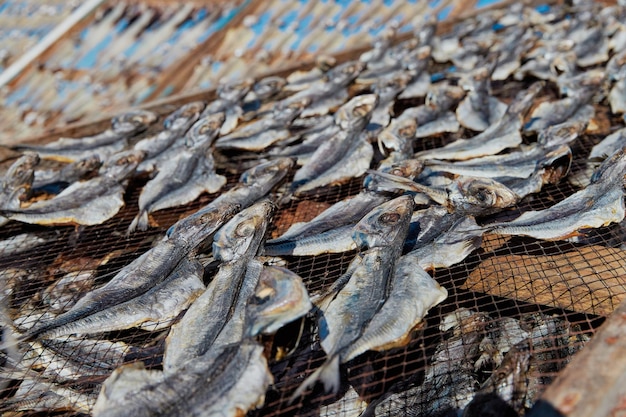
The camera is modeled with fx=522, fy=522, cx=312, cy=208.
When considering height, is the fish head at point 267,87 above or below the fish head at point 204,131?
below

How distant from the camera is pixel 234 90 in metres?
6.69

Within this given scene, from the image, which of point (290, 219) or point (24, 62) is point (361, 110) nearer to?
point (290, 219)

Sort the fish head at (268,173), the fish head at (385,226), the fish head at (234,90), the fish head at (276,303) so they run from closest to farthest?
the fish head at (276,303) → the fish head at (385,226) → the fish head at (268,173) → the fish head at (234,90)

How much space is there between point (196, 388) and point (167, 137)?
3.88 m

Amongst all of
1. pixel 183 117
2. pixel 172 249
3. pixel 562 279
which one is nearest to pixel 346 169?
pixel 172 249

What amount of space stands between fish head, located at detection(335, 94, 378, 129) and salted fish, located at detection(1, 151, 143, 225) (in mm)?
2143

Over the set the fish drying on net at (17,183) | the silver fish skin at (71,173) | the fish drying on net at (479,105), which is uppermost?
the fish drying on net at (17,183)

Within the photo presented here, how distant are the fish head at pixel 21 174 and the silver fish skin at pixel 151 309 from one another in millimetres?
2365

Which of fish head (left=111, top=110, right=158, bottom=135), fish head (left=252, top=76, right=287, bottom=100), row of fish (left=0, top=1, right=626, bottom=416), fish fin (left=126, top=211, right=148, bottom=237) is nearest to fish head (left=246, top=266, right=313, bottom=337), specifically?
row of fish (left=0, top=1, right=626, bottom=416)

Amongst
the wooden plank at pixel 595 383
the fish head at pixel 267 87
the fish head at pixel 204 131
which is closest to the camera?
the wooden plank at pixel 595 383

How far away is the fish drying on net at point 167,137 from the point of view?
5559 mm

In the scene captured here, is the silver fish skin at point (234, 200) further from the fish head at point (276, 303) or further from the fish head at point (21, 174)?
the fish head at point (21, 174)

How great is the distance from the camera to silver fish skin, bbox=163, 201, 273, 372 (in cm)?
299

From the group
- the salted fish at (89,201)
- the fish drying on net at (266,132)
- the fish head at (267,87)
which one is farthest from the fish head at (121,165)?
the fish head at (267,87)
